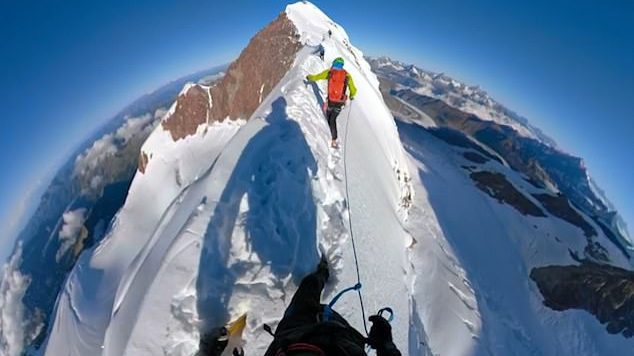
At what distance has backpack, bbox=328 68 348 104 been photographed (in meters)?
12.9

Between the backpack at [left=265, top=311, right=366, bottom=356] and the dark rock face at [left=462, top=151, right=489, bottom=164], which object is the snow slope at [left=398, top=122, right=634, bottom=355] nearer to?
the dark rock face at [left=462, top=151, right=489, bottom=164]

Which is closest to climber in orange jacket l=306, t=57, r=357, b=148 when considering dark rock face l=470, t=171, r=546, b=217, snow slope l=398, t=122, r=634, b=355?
snow slope l=398, t=122, r=634, b=355

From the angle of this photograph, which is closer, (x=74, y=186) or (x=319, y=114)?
(x=319, y=114)

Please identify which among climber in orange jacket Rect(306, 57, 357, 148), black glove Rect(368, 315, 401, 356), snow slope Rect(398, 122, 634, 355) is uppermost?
climber in orange jacket Rect(306, 57, 357, 148)

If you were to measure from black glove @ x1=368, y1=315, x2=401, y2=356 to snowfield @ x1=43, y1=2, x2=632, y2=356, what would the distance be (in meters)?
3.58

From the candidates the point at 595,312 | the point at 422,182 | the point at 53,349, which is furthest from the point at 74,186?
the point at 595,312

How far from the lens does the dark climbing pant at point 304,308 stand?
14.9 ft

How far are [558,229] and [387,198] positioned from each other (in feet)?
85.9

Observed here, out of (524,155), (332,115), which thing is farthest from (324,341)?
(524,155)

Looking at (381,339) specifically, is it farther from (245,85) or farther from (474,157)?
(474,157)

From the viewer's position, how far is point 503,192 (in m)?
37.7

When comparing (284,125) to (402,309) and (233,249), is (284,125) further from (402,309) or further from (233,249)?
(402,309)

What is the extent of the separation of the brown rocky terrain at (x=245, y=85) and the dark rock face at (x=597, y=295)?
2180 centimetres

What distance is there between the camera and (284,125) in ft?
37.1
